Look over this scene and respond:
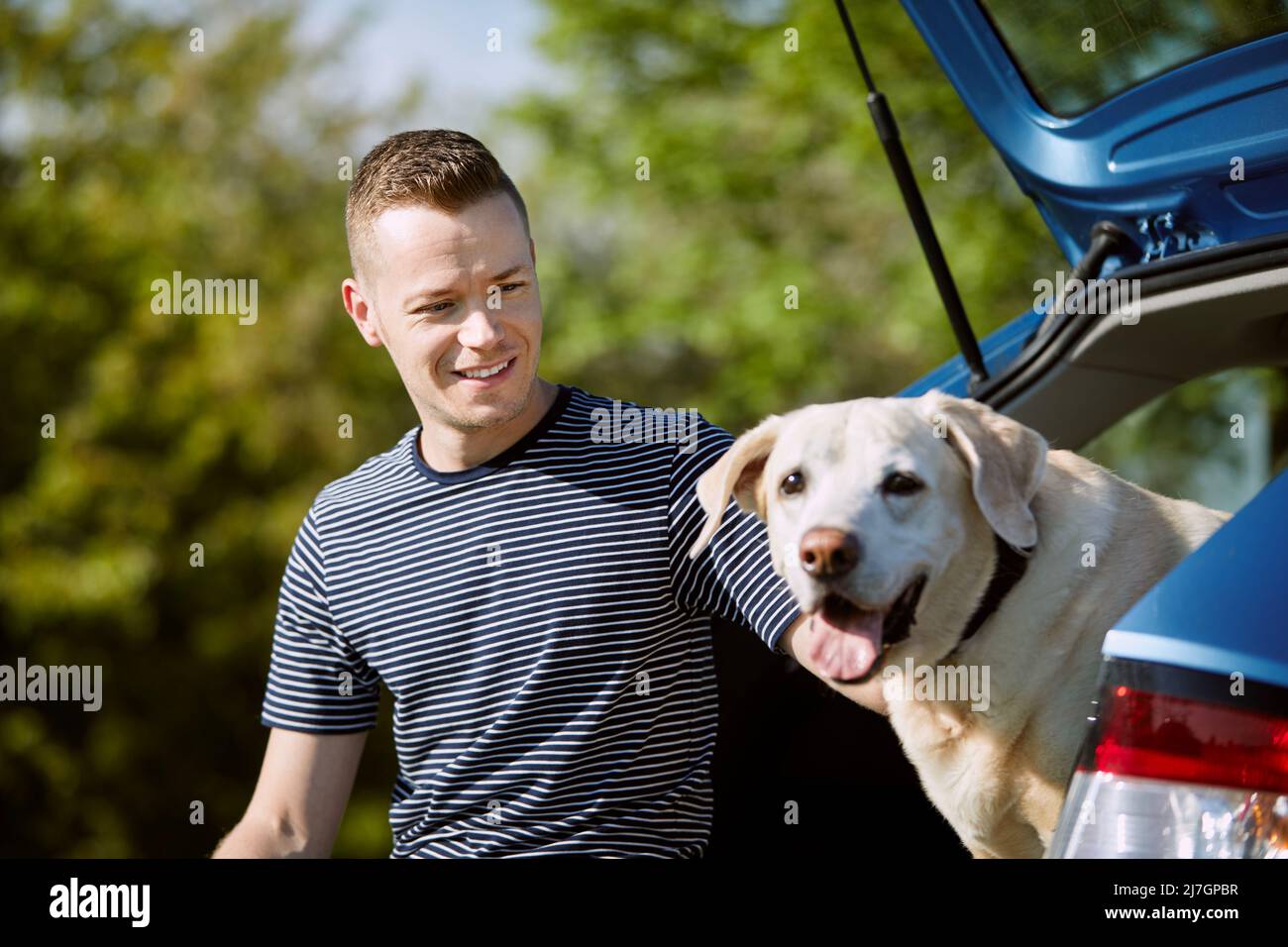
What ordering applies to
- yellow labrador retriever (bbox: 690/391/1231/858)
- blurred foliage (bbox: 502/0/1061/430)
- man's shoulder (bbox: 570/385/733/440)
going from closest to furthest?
1. yellow labrador retriever (bbox: 690/391/1231/858)
2. man's shoulder (bbox: 570/385/733/440)
3. blurred foliage (bbox: 502/0/1061/430)

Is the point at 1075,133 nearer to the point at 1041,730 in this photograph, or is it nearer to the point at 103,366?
the point at 1041,730

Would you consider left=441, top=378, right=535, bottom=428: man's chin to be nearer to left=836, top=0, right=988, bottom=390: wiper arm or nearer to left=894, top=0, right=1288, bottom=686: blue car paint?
left=836, top=0, right=988, bottom=390: wiper arm

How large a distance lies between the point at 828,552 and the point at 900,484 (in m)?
0.22

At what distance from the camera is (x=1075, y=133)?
228 cm

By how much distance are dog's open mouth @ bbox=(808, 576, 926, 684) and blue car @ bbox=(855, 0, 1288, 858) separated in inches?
24.7

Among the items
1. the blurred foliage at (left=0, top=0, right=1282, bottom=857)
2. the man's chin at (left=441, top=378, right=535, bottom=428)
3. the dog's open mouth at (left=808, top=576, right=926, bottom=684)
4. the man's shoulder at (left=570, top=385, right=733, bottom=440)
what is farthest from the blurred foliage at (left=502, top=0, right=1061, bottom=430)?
the dog's open mouth at (left=808, top=576, right=926, bottom=684)

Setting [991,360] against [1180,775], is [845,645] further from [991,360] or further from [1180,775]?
[991,360]

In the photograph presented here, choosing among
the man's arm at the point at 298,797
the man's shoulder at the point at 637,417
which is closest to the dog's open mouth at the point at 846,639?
the man's shoulder at the point at 637,417

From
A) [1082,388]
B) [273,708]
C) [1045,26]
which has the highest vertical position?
[1045,26]

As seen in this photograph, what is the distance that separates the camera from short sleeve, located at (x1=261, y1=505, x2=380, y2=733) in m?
2.45

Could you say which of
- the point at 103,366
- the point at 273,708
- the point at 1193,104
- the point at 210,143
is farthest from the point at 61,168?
the point at 1193,104

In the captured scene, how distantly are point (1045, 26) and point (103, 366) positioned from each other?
10.9 meters

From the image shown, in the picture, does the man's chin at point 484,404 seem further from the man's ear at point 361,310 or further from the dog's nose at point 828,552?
the dog's nose at point 828,552
